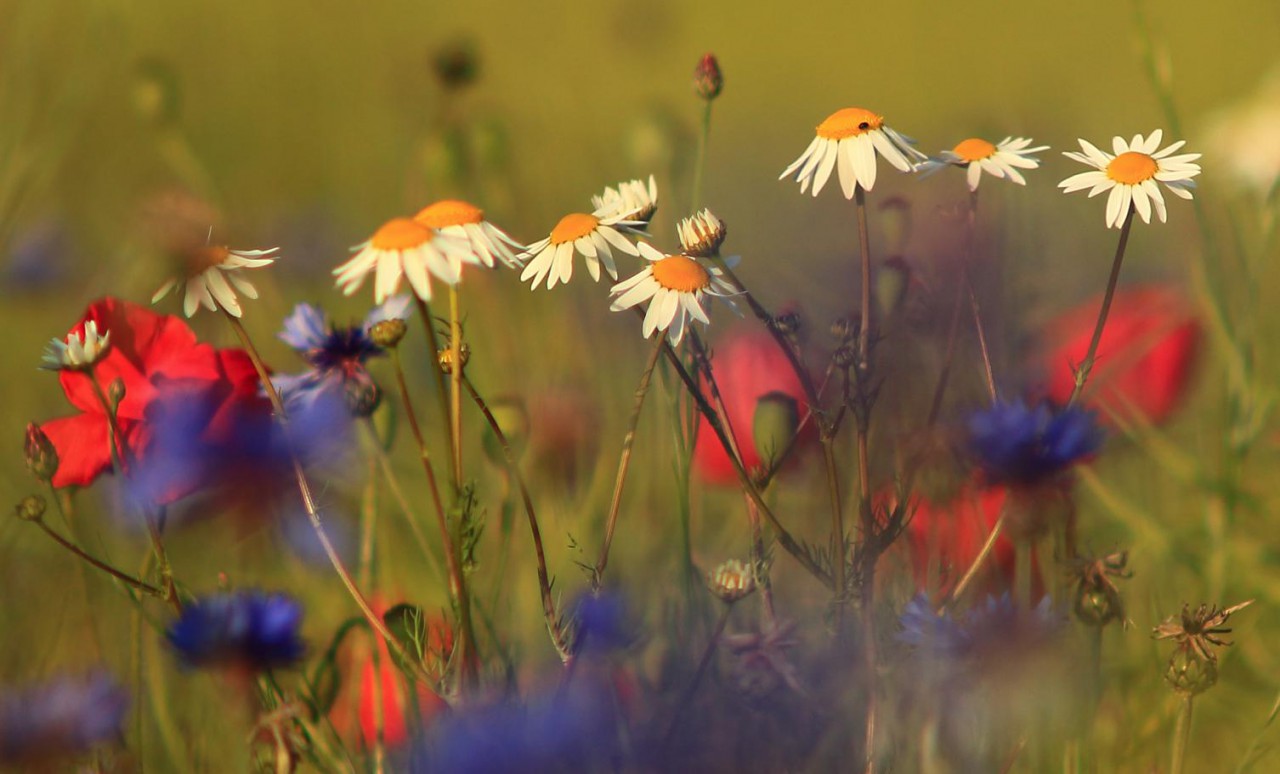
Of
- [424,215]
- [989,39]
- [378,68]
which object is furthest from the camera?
[989,39]

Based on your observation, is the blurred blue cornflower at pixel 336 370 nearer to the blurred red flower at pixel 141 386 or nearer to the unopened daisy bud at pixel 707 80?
the blurred red flower at pixel 141 386

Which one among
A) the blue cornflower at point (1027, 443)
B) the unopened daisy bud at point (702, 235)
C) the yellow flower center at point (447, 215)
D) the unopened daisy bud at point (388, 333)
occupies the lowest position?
the blue cornflower at point (1027, 443)

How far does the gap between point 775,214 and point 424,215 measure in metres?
0.69

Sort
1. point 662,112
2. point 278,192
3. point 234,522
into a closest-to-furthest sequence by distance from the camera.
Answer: point 234,522 → point 662,112 → point 278,192

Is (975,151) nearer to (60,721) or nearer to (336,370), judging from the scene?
(336,370)

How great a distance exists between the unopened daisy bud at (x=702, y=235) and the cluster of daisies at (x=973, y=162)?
0.03 m

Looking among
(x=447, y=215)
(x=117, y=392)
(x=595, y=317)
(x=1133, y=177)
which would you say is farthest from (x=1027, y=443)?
(x=595, y=317)

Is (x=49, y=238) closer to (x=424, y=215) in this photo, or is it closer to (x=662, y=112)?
Answer: (x=662, y=112)

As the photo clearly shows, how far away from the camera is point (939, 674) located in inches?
16.1

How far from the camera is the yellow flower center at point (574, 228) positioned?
0.41m

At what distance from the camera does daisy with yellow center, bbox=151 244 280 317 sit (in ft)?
1.28

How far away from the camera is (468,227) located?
1.28 feet

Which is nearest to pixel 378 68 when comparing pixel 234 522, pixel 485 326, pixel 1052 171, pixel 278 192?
pixel 278 192

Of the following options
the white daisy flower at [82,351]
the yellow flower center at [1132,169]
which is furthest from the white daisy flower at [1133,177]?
the white daisy flower at [82,351]
